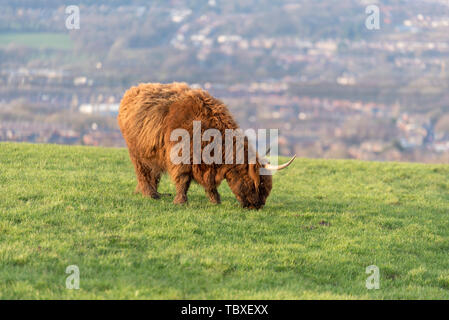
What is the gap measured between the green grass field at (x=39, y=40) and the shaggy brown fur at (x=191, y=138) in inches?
2212

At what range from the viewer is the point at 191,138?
10.7 meters

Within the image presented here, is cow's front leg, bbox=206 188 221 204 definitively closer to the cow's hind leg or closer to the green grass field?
the cow's hind leg

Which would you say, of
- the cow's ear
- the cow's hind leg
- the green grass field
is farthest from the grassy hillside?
the green grass field

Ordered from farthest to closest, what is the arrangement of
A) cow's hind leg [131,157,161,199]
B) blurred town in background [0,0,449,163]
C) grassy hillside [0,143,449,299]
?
1. blurred town in background [0,0,449,163]
2. cow's hind leg [131,157,161,199]
3. grassy hillside [0,143,449,299]

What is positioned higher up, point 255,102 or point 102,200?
point 255,102

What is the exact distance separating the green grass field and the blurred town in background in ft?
0.73

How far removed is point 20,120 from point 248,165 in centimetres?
Result: 3214

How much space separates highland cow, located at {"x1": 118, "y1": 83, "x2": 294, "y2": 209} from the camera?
35.7 feet

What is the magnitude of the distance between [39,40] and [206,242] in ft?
204

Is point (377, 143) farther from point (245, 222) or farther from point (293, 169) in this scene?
point (245, 222)

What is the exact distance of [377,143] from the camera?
150ft

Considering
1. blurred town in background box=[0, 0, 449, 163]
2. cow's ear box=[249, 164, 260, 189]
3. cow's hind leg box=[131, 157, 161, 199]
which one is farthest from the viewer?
blurred town in background box=[0, 0, 449, 163]

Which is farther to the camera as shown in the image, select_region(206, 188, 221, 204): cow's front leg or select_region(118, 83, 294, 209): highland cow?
select_region(206, 188, 221, 204): cow's front leg
